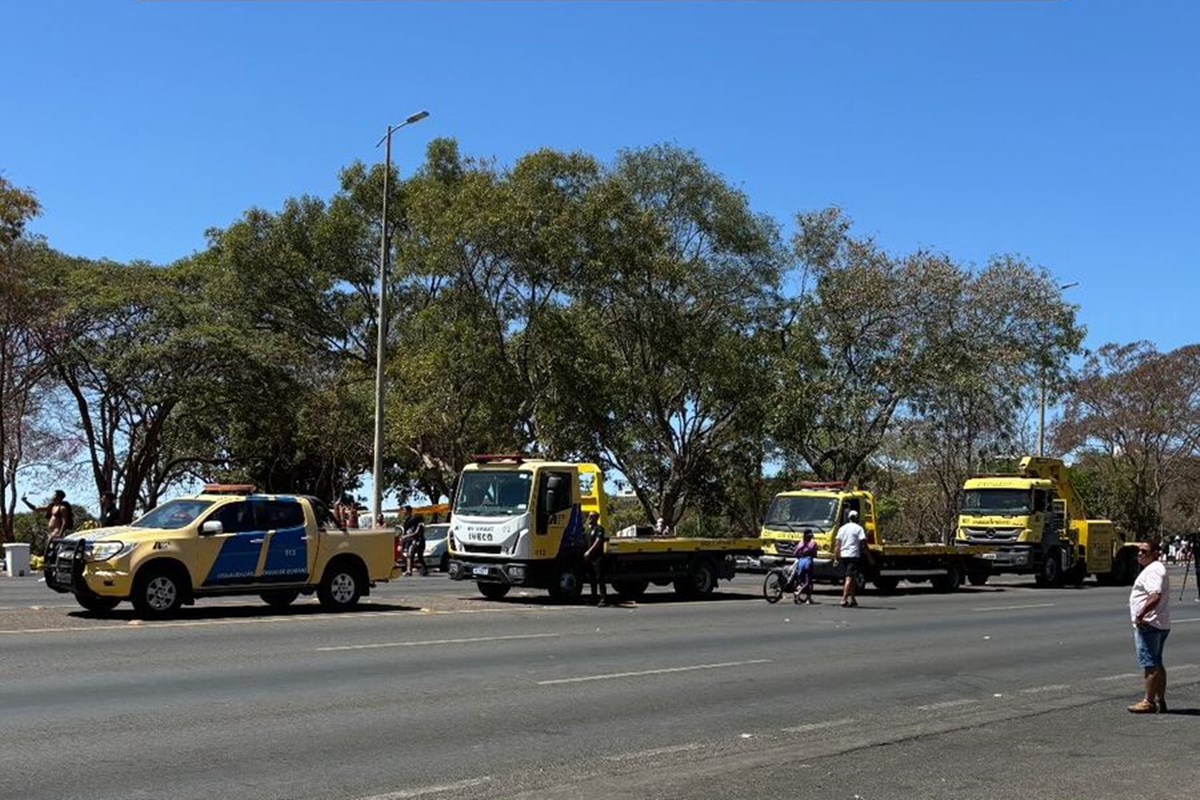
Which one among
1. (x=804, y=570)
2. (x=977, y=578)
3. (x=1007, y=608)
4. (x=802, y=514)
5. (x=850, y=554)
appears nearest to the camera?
(x=850, y=554)

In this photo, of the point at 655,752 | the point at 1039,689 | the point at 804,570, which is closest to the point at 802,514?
the point at 804,570

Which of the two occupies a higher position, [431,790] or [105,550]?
[105,550]

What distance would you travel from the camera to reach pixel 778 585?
2503 centimetres

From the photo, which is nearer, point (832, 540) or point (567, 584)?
point (567, 584)

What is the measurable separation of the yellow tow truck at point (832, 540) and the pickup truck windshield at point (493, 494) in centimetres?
649

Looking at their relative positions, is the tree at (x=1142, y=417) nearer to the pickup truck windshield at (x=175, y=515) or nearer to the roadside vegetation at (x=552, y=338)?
the roadside vegetation at (x=552, y=338)

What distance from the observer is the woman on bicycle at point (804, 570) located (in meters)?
25.0

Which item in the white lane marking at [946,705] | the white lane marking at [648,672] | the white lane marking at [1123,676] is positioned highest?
the white lane marking at [648,672]

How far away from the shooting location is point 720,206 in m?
43.4

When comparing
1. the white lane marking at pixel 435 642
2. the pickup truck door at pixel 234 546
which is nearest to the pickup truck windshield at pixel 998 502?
the white lane marking at pixel 435 642

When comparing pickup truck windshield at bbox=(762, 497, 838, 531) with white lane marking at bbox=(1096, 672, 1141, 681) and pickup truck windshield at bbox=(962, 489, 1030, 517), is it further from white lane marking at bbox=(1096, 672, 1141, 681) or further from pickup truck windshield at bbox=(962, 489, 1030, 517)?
white lane marking at bbox=(1096, 672, 1141, 681)

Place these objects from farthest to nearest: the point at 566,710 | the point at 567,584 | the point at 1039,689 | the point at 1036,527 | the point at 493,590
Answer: the point at 1036,527 → the point at 493,590 → the point at 567,584 → the point at 1039,689 → the point at 566,710

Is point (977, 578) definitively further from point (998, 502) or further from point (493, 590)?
point (493, 590)

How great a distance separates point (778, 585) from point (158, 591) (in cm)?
1195
